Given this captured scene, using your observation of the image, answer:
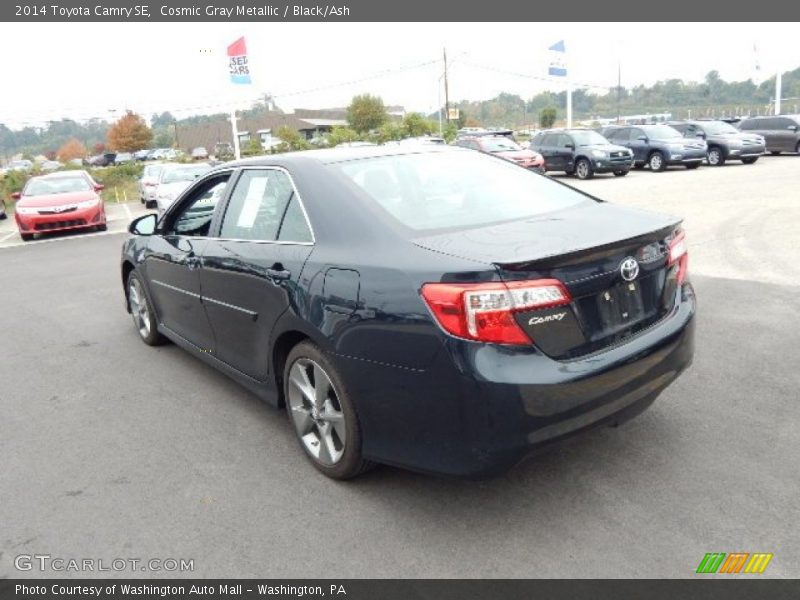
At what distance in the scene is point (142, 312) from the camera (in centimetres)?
592

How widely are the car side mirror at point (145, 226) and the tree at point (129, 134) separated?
75093 millimetres

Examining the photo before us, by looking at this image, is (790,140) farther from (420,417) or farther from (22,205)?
(420,417)

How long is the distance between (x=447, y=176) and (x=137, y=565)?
2505 millimetres

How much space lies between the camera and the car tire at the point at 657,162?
22.6m

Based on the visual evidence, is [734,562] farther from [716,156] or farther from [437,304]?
[716,156]

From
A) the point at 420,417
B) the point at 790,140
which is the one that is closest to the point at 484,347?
the point at 420,417

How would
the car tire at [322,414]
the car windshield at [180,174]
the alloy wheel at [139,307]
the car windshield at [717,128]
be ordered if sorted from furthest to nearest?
the car windshield at [717,128] → the car windshield at [180,174] → the alloy wheel at [139,307] → the car tire at [322,414]

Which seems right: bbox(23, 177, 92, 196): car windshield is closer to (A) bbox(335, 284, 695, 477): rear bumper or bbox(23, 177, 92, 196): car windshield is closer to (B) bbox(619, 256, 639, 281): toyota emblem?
(A) bbox(335, 284, 695, 477): rear bumper

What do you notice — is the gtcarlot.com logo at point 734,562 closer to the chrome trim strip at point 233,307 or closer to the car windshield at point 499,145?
the chrome trim strip at point 233,307

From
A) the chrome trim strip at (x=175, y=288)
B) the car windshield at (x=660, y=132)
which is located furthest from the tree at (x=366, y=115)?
the chrome trim strip at (x=175, y=288)

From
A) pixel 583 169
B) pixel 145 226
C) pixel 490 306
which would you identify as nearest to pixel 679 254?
pixel 490 306

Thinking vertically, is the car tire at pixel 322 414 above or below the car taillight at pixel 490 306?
below

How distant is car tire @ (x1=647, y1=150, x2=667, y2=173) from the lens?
22.6 metres

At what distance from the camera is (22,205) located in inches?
581
